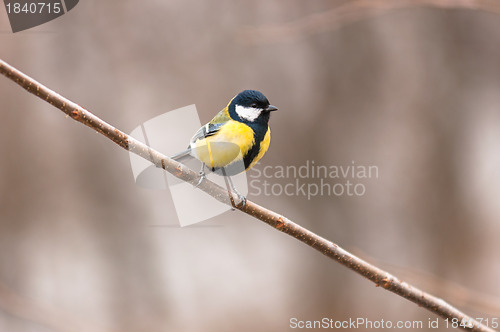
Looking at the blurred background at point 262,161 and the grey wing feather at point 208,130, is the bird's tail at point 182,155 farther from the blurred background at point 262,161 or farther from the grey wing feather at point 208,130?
the blurred background at point 262,161

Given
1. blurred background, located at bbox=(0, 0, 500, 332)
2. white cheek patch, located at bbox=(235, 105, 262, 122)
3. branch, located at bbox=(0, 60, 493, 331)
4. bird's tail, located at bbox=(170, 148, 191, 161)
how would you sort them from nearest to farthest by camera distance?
1. branch, located at bbox=(0, 60, 493, 331)
2. bird's tail, located at bbox=(170, 148, 191, 161)
3. white cheek patch, located at bbox=(235, 105, 262, 122)
4. blurred background, located at bbox=(0, 0, 500, 332)

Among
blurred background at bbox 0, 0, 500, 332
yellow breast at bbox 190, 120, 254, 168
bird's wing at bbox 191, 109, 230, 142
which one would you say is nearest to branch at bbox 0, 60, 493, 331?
yellow breast at bbox 190, 120, 254, 168

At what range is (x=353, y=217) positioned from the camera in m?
3.15

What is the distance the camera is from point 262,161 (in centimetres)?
306

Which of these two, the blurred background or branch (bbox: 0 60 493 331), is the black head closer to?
branch (bbox: 0 60 493 331)

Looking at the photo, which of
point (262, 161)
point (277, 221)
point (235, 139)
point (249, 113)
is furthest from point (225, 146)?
point (262, 161)

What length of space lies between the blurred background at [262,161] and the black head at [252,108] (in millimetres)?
1451

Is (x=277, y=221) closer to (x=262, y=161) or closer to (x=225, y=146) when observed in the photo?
(x=225, y=146)

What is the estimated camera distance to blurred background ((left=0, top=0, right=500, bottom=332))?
2986 mm

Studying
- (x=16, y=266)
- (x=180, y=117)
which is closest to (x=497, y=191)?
(x=180, y=117)

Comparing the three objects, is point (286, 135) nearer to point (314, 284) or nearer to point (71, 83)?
point (314, 284)

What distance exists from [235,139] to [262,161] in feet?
4.99

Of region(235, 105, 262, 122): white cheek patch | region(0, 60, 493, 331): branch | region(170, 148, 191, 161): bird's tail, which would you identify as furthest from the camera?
region(235, 105, 262, 122): white cheek patch

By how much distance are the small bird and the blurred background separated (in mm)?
1454
